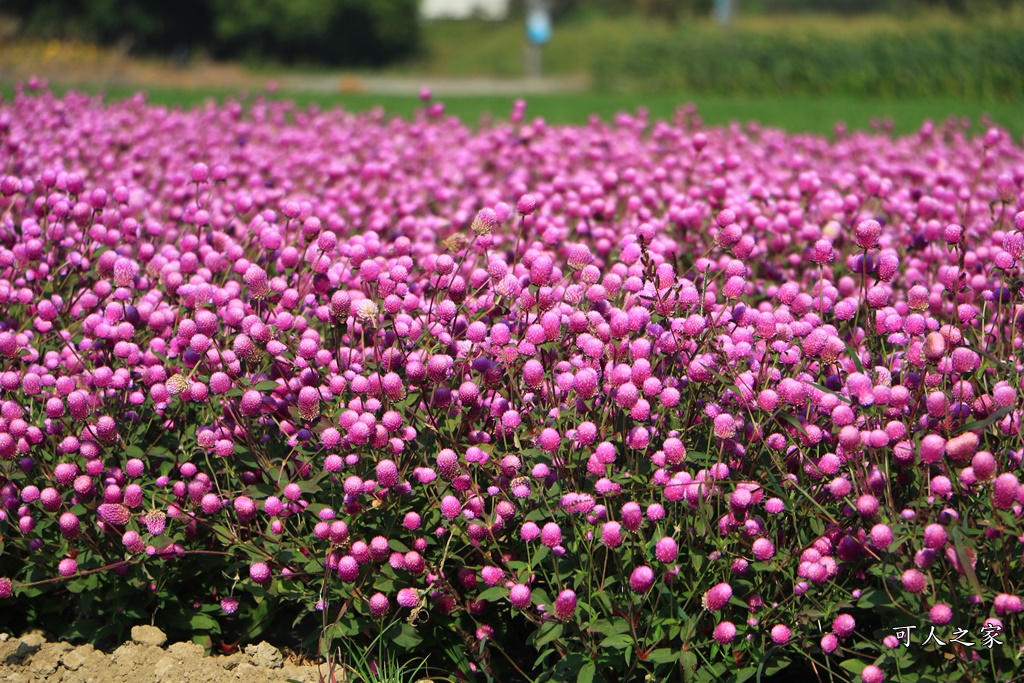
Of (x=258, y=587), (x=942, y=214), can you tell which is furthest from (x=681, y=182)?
(x=258, y=587)

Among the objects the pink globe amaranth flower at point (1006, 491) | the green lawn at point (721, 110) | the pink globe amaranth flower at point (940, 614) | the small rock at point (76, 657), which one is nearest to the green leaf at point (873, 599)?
the pink globe amaranth flower at point (940, 614)

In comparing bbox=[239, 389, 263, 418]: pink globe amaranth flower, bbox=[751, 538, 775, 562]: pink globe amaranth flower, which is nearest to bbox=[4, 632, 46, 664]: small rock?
bbox=[239, 389, 263, 418]: pink globe amaranth flower

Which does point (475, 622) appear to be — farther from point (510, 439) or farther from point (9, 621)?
point (9, 621)

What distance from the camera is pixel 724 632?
2.46 metres

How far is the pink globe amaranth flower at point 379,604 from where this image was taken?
2.63m

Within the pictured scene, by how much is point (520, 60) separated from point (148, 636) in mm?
43362

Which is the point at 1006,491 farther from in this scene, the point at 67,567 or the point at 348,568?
the point at 67,567

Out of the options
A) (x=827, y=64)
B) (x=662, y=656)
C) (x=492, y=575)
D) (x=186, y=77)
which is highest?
(x=827, y=64)

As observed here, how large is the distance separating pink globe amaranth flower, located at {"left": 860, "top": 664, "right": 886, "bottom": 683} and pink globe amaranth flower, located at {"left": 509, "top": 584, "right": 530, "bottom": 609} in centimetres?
80

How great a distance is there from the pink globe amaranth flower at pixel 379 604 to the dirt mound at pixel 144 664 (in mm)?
495

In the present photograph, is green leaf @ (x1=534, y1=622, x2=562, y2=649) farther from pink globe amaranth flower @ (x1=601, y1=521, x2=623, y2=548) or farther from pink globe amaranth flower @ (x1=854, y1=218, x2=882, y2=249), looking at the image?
pink globe amaranth flower @ (x1=854, y1=218, x2=882, y2=249)

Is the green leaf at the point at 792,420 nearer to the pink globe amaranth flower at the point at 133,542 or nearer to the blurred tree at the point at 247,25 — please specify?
the pink globe amaranth flower at the point at 133,542

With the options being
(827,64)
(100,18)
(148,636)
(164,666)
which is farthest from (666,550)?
(100,18)

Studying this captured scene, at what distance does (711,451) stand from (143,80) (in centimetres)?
2422
